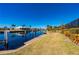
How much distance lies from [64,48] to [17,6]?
803mm

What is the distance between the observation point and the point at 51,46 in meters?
2.91

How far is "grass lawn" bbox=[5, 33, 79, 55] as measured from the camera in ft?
9.50

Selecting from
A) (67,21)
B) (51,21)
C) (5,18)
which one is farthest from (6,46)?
(67,21)

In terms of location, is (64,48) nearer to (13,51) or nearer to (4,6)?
(13,51)

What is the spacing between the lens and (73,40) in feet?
9.66

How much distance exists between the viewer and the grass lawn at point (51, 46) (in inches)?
114

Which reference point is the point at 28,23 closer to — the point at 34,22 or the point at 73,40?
the point at 34,22

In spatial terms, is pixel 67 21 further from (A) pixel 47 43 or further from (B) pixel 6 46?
(B) pixel 6 46

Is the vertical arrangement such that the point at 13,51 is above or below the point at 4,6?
below

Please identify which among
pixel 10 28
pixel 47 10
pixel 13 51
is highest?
pixel 47 10

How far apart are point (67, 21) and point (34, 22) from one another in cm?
42

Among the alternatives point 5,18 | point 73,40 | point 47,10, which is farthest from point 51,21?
point 5,18

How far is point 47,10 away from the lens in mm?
2922

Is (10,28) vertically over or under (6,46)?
A: over
